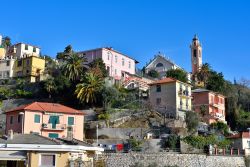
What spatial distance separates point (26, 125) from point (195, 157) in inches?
835

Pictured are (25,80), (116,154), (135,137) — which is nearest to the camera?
(116,154)

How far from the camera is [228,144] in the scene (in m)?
57.3

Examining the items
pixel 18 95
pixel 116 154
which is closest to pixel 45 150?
pixel 116 154

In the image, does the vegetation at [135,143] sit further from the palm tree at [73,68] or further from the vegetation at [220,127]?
the palm tree at [73,68]

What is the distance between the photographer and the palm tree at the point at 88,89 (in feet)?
220

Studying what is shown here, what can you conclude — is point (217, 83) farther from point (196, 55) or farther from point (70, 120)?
point (70, 120)

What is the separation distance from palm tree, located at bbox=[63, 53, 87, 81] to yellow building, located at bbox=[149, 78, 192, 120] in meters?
13.7

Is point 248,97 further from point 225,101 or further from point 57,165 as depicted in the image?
point 57,165

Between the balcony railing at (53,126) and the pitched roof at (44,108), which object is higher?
the pitched roof at (44,108)

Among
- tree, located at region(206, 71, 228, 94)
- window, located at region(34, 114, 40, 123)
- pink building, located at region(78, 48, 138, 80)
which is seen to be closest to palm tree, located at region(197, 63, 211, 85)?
tree, located at region(206, 71, 228, 94)

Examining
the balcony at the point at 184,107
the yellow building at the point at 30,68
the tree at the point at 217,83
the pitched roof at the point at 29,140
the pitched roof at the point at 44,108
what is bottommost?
the pitched roof at the point at 29,140

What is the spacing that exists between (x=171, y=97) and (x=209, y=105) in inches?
383

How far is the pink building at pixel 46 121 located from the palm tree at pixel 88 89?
1053cm

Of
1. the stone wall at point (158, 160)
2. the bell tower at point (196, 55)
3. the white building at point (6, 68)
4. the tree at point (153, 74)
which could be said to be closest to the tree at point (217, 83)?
the tree at point (153, 74)
